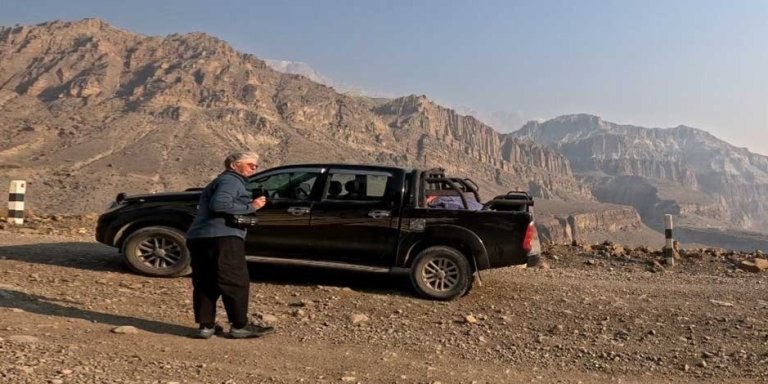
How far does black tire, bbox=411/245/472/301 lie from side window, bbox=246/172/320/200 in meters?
1.64

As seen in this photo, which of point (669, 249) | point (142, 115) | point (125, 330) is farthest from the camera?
point (142, 115)

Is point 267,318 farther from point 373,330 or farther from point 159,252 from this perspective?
point 159,252

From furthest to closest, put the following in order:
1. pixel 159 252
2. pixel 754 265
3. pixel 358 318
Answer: pixel 754 265 → pixel 159 252 → pixel 358 318

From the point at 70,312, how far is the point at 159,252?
1.79 metres

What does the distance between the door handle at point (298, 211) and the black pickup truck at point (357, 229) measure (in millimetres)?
12

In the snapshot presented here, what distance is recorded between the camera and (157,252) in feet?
23.5

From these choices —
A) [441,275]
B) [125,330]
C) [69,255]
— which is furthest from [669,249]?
[69,255]

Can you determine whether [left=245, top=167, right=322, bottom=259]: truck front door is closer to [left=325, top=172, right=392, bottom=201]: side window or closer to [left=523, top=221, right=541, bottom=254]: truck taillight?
[left=325, top=172, right=392, bottom=201]: side window

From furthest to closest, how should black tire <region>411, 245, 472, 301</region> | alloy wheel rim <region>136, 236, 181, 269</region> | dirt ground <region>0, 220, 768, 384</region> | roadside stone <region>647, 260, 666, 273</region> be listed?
roadside stone <region>647, 260, 666, 273</region> → alloy wheel rim <region>136, 236, 181, 269</region> → black tire <region>411, 245, 472, 301</region> → dirt ground <region>0, 220, 768, 384</region>

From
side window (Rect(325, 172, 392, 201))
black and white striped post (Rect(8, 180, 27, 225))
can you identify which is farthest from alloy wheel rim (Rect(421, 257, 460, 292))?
black and white striped post (Rect(8, 180, 27, 225))

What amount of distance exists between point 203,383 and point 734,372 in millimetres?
4157

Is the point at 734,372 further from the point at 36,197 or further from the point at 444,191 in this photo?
the point at 36,197

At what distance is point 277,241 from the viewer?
711 cm

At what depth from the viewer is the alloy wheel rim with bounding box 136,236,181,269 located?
7156 millimetres
